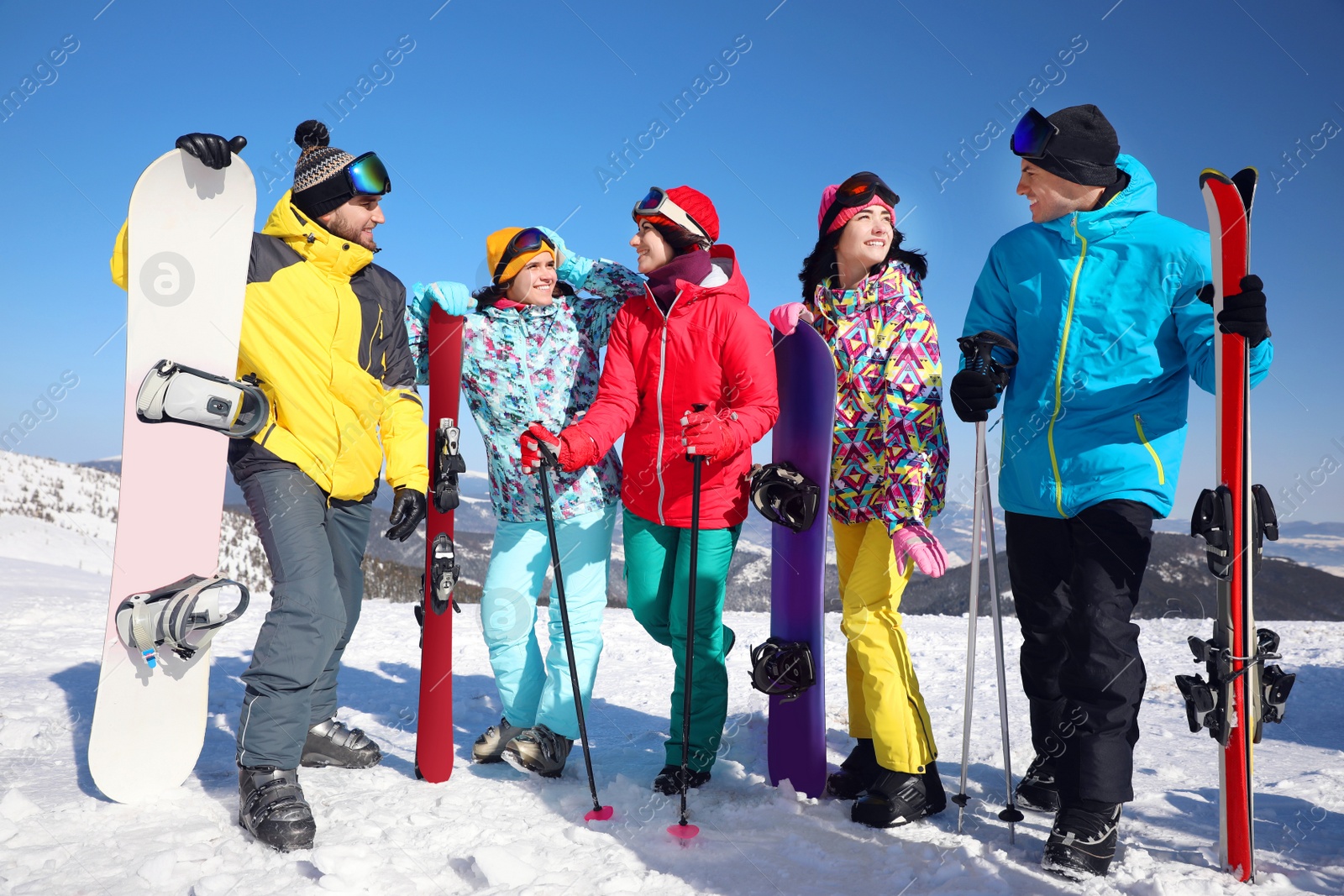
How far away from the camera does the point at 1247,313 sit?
2.37 metres

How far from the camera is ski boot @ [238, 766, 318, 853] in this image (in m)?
2.55

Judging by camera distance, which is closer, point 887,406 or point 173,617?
point 173,617

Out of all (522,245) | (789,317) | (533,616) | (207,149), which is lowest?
(533,616)

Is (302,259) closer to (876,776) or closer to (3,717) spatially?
(3,717)

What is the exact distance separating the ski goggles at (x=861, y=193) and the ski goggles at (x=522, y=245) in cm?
122

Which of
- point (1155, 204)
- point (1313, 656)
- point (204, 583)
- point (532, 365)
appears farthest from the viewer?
point (1313, 656)

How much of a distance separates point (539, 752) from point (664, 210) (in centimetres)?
226

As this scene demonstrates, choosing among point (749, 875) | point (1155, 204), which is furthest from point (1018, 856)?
point (1155, 204)

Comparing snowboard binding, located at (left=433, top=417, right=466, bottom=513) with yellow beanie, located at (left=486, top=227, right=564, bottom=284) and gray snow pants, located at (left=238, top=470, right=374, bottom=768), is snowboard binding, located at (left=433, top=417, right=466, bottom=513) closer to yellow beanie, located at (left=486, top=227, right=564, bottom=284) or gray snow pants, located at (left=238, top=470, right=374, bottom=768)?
gray snow pants, located at (left=238, top=470, right=374, bottom=768)

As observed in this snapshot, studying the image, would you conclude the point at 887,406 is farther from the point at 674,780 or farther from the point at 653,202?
the point at 674,780

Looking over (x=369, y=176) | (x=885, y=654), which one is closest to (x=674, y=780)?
(x=885, y=654)

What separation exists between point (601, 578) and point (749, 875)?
1.40 metres

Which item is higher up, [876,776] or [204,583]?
[204,583]

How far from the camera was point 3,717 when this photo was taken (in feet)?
12.0
